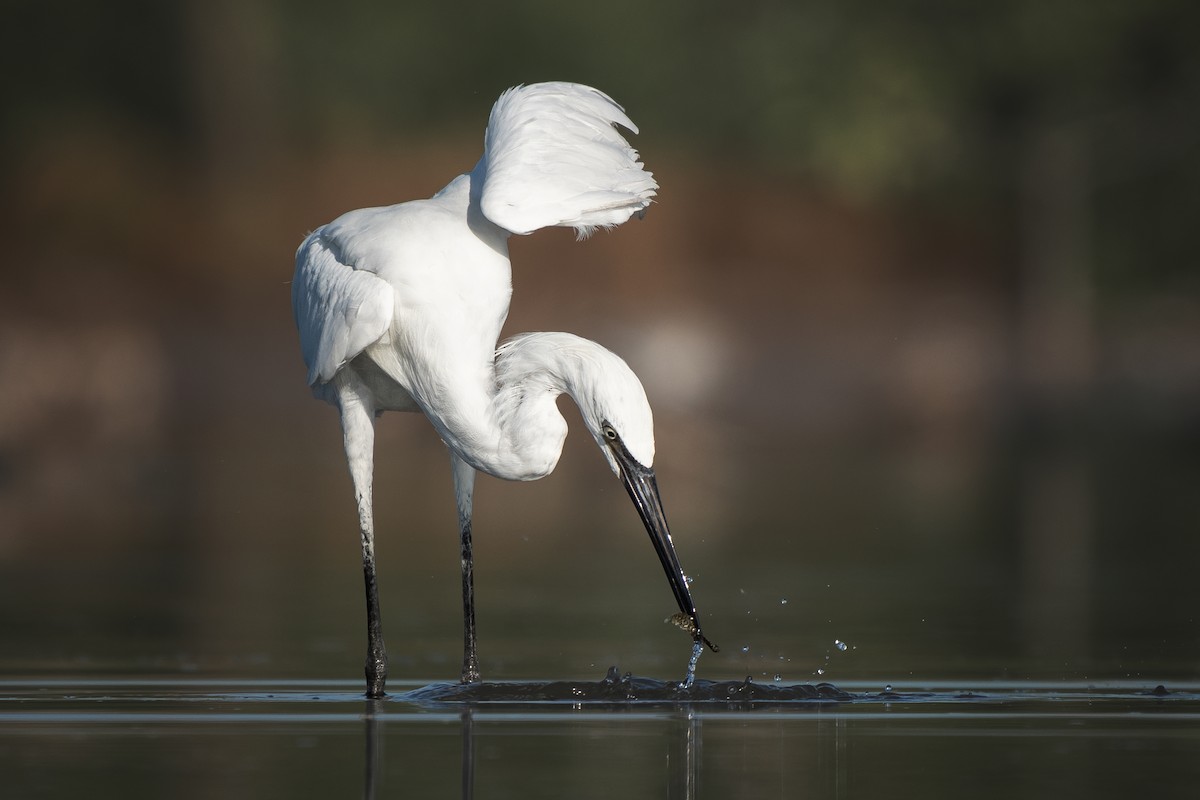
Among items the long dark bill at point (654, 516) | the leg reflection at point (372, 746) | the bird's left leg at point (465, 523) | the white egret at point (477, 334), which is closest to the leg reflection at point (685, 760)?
the long dark bill at point (654, 516)

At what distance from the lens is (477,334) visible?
8.07 metres

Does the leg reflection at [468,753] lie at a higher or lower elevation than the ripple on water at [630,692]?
lower

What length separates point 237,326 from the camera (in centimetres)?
2922

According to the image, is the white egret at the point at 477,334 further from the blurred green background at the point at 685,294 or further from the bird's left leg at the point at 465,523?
the blurred green background at the point at 685,294

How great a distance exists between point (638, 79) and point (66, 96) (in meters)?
A: 9.48

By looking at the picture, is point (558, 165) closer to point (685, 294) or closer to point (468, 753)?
point (468, 753)

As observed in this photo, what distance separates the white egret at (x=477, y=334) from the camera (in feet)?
24.5

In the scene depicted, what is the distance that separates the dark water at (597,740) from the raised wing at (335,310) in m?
1.26

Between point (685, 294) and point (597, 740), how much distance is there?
940 inches

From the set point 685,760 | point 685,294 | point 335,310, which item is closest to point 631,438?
point 685,760

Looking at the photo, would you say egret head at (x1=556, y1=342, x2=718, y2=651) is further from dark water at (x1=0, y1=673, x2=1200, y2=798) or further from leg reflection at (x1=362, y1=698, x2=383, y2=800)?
leg reflection at (x1=362, y1=698, x2=383, y2=800)

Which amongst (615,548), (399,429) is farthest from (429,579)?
(399,429)

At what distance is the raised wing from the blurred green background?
261 cm

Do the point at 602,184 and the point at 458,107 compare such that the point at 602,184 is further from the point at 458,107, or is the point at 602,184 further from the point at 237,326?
the point at 458,107
